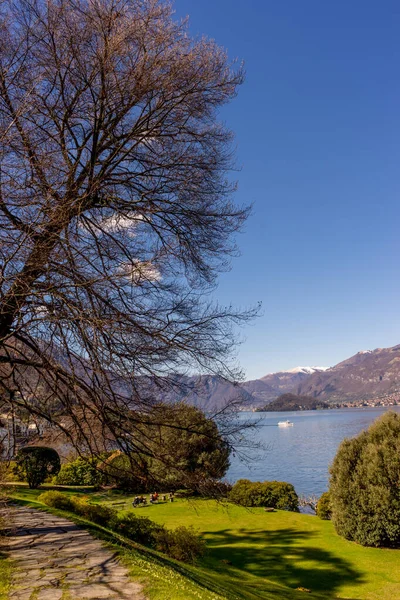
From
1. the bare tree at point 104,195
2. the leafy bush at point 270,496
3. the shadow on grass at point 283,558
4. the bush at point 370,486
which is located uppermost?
the bare tree at point 104,195

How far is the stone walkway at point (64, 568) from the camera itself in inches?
152

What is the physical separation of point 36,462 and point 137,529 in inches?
492

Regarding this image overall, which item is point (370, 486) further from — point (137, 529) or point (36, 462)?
point (36, 462)

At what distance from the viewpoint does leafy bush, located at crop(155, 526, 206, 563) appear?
761cm

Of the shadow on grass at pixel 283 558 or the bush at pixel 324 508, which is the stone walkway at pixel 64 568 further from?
the bush at pixel 324 508

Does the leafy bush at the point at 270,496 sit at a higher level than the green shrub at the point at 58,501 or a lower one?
lower

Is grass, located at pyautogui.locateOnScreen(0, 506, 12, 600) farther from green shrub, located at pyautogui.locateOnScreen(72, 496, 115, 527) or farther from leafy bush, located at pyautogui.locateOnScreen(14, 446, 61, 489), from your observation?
leafy bush, located at pyautogui.locateOnScreen(14, 446, 61, 489)

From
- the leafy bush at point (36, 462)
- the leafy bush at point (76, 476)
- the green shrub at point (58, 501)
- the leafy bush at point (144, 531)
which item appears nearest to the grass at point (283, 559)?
the leafy bush at point (144, 531)

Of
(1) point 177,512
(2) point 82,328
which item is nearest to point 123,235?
(2) point 82,328

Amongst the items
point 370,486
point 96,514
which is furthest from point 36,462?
point 370,486

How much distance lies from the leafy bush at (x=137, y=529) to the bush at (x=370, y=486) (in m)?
5.63

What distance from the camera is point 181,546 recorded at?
773cm

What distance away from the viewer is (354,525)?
11.3 m

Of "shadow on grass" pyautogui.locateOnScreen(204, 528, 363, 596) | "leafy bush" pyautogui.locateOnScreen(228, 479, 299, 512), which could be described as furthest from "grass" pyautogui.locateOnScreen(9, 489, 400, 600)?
"leafy bush" pyautogui.locateOnScreen(228, 479, 299, 512)
